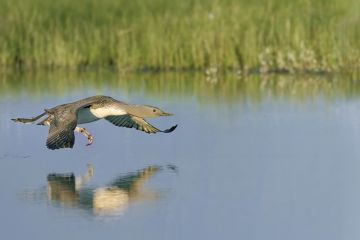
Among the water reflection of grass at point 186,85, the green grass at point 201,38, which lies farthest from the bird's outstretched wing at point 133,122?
the green grass at point 201,38

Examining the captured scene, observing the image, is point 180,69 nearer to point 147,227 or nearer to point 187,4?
point 187,4

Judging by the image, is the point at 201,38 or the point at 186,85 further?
the point at 201,38

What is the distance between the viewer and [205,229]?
775 centimetres

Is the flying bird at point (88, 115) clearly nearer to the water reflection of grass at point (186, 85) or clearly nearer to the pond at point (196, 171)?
the pond at point (196, 171)

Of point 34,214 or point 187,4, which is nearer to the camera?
point 34,214

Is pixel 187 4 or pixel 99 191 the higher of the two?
pixel 187 4

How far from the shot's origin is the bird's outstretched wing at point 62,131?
30.3 ft

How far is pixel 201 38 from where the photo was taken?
18031 mm

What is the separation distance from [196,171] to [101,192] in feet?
3.69

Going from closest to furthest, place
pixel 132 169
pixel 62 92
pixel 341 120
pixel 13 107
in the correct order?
pixel 132 169, pixel 341 120, pixel 13 107, pixel 62 92

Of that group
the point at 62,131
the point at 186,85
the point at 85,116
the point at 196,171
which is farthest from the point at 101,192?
the point at 186,85

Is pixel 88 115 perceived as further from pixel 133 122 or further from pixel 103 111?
pixel 133 122

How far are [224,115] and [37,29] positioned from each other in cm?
698

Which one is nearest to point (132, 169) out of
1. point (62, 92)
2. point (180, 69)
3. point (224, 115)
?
point (224, 115)
